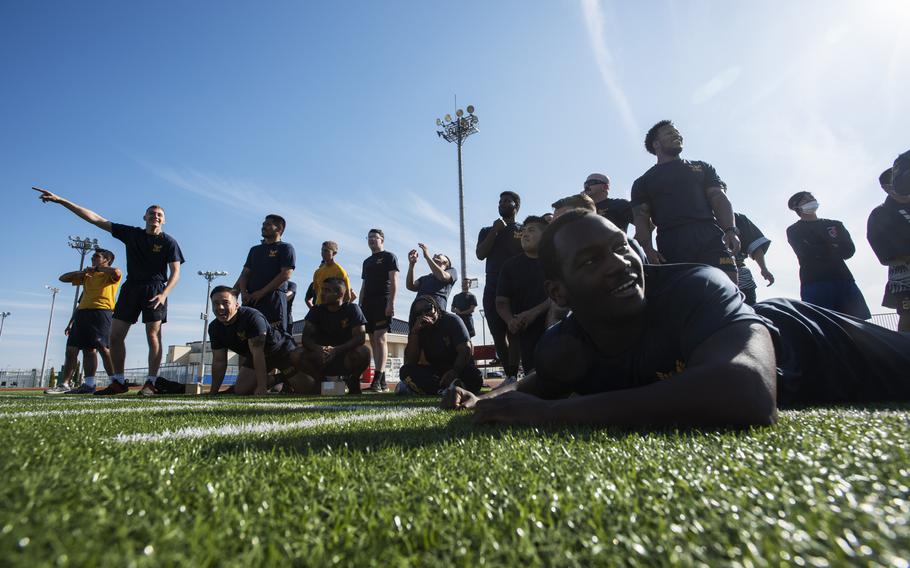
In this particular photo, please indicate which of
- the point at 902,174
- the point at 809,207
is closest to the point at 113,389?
the point at 809,207

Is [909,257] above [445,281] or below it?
below

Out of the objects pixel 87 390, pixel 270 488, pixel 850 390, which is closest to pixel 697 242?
pixel 850 390

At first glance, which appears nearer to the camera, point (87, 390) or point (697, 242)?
point (697, 242)

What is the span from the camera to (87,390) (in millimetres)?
7465

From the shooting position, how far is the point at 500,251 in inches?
263

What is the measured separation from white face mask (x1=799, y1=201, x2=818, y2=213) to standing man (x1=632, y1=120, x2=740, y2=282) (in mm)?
1985

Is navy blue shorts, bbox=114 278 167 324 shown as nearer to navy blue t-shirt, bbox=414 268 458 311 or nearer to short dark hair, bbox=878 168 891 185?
navy blue t-shirt, bbox=414 268 458 311

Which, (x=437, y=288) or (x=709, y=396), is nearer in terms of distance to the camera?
(x=709, y=396)

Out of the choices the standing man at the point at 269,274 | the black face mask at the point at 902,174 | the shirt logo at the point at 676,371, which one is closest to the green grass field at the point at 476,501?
the shirt logo at the point at 676,371

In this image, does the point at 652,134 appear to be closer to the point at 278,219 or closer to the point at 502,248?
the point at 502,248

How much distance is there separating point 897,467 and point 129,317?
7778 mm

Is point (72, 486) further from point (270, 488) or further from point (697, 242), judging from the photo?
point (697, 242)

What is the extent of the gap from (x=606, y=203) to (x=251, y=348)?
4870 millimetres

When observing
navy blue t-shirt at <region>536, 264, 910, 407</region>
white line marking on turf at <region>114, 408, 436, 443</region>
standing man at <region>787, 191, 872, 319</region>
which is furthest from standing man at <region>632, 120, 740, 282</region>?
white line marking on turf at <region>114, 408, 436, 443</region>
